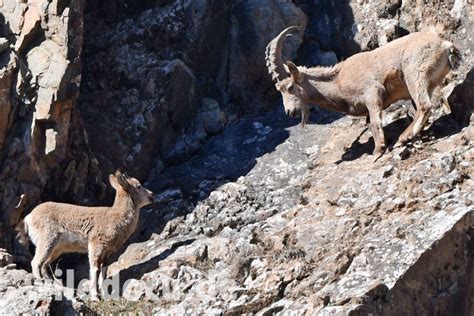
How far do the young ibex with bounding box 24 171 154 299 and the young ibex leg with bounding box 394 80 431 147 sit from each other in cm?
399

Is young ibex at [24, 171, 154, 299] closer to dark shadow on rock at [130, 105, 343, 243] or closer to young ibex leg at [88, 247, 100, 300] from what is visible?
young ibex leg at [88, 247, 100, 300]

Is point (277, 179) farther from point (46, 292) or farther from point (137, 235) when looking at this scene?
point (46, 292)

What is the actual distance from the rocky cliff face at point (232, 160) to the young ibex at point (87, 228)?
0.37 metres

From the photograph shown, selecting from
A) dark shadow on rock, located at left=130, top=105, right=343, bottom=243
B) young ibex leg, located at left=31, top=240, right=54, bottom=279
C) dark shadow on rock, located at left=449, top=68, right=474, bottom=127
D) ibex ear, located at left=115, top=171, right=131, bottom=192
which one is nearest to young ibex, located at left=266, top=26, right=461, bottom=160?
dark shadow on rock, located at left=449, top=68, right=474, bottom=127

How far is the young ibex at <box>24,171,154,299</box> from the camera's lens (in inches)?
688

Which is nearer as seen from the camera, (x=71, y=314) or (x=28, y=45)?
(x=71, y=314)

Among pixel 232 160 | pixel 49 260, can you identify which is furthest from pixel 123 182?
pixel 232 160

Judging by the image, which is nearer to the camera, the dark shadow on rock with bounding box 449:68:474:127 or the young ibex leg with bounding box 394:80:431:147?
the young ibex leg with bounding box 394:80:431:147

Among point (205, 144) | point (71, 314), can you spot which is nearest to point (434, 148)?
point (205, 144)

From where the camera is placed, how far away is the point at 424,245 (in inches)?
590

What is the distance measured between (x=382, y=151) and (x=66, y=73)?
4906mm

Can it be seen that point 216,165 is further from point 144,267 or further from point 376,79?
point 376,79

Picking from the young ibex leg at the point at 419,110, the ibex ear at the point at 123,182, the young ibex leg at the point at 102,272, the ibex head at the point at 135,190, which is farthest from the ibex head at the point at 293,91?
the young ibex leg at the point at 102,272

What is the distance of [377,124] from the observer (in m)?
18.2
